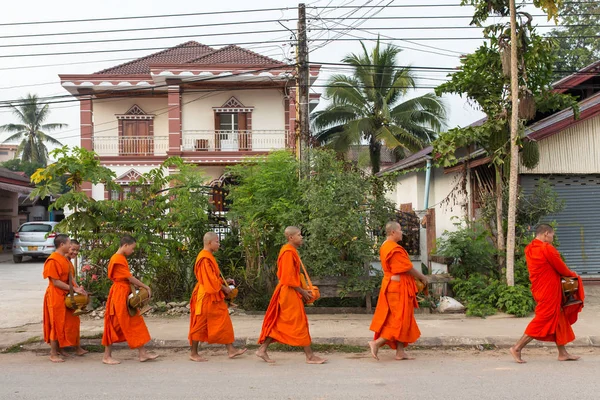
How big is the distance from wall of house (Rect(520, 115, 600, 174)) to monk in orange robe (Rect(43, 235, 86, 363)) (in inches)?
329

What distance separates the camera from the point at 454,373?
6594 mm

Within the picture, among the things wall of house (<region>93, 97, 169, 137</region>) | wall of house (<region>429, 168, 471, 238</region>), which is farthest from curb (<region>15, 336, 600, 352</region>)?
wall of house (<region>93, 97, 169, 137</region>)

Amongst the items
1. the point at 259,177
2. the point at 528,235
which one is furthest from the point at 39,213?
the point at 528,235

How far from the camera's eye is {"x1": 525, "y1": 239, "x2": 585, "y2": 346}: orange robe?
22.7 ft

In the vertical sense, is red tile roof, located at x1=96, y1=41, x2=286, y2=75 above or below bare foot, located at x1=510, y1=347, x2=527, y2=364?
above

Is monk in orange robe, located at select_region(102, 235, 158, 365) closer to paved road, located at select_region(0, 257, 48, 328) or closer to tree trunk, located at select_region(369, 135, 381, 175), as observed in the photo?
paved road, located at select_region(0, 257, 48, 328)

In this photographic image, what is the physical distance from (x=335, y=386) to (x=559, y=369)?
2.59 m

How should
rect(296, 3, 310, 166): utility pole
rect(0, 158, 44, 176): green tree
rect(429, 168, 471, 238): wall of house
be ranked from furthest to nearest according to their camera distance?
1. rect(0, 158, 44, 176): green tree
2. rect(429, 168, 471, 238): wall of house
3. rect(296, 3, 310, 166): utility pole

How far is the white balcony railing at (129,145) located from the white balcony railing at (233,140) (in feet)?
3.61

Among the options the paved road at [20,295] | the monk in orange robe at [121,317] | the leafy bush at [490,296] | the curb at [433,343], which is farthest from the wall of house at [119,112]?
the monk in orange robe at [121,317]

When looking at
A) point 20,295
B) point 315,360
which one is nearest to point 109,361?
point 315,360

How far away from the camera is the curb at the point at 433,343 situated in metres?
8.09

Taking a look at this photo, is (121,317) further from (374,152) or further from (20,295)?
(374,152)

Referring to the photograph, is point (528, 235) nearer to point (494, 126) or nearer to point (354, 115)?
point (494, 126)
